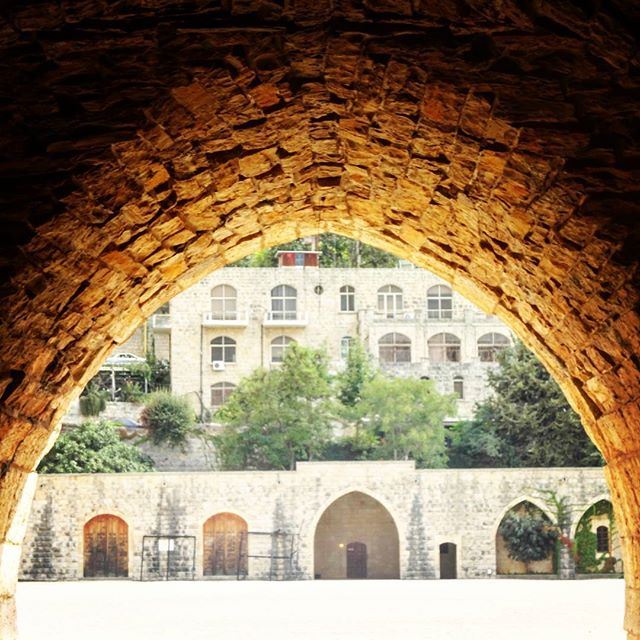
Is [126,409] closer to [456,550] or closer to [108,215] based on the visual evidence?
[456,550]

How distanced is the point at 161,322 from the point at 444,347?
12352 millimetres

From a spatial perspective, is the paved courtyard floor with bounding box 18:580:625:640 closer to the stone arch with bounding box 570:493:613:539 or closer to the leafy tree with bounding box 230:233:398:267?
the stone arch with bounding box 570:493:613:539

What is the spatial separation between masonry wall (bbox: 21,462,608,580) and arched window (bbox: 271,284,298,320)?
16.7 m

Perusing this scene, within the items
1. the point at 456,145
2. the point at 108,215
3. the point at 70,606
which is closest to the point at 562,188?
the point at 456,145

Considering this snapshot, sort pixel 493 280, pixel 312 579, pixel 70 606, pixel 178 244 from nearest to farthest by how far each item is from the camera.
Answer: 1. pixel 178 244
2. pixel 493 280
3. pixel 70 606
4. pixel 312 579

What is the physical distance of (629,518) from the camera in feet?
20.8

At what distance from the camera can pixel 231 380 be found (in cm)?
4997

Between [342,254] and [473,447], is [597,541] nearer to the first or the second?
[473,447]

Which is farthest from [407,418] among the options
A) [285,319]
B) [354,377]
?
[285,319]

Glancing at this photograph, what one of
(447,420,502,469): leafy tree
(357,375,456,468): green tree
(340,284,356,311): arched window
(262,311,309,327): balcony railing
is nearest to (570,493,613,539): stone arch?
(447,420,502,469): leafy tree

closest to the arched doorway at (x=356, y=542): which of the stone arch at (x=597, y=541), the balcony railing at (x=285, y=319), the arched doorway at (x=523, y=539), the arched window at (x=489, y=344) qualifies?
the arched doorway at (x=523, y=539)

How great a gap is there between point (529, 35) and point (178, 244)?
2.78m

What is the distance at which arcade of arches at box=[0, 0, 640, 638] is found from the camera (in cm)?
409

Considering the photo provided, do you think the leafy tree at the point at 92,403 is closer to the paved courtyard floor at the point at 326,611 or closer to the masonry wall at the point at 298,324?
the masonry wall at the point at 298,324
